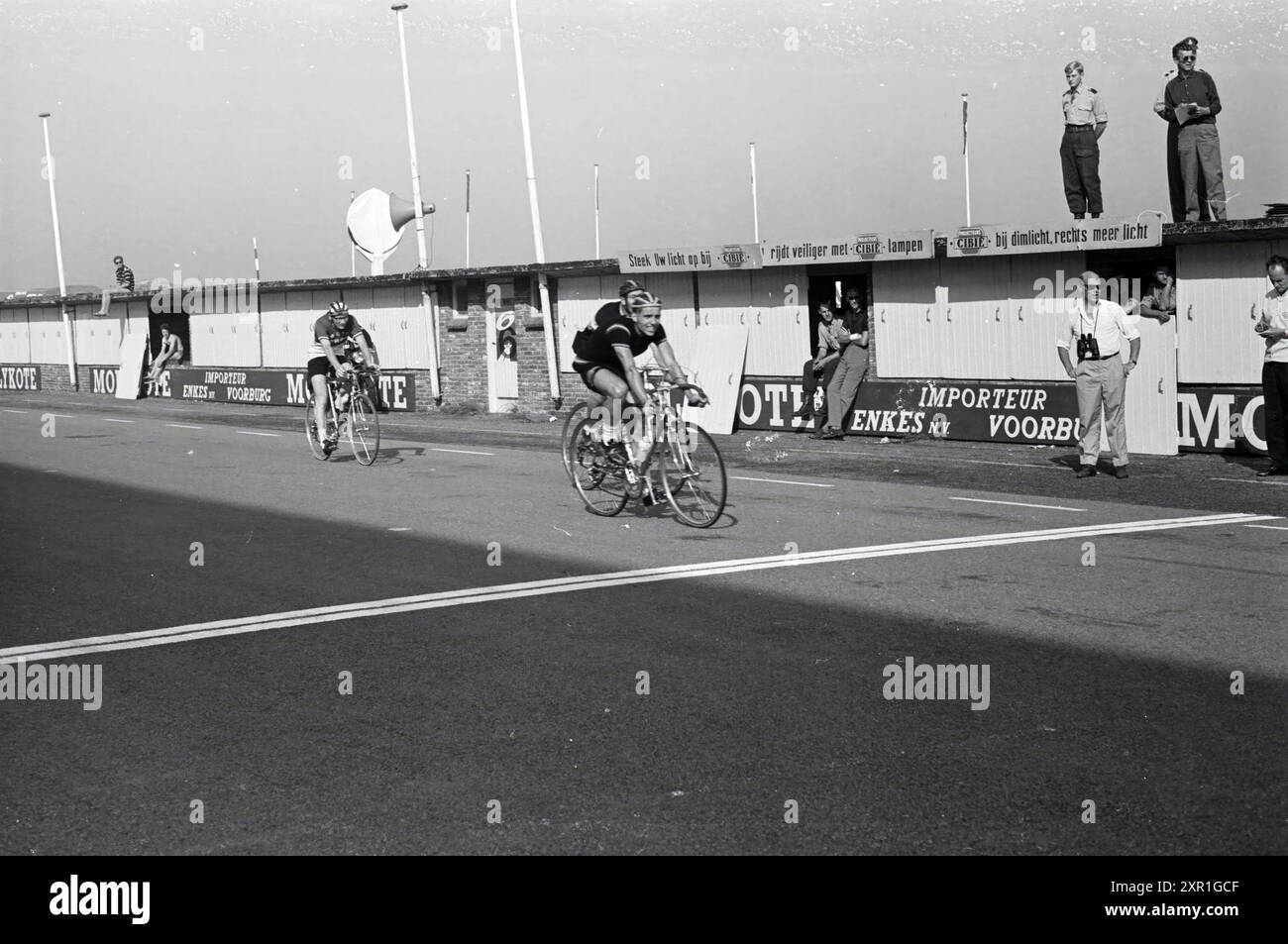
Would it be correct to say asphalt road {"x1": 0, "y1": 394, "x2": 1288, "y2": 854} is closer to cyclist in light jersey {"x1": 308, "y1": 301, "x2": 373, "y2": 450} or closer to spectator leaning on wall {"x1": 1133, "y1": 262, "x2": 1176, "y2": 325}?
cyclist in light jersey {"x1": 308, "y1": 301, "x2": 373, "y2": 450}

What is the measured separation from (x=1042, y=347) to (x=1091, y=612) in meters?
11.8

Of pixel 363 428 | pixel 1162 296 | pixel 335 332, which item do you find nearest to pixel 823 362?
pixel 1162 296

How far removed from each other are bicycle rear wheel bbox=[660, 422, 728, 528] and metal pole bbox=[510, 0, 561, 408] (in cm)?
1533

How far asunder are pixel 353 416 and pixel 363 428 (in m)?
0.23

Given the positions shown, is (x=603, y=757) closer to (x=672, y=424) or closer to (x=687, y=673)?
(x=687, y=673)

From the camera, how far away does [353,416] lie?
57.4ft

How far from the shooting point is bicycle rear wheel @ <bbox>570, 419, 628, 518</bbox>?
12328mm

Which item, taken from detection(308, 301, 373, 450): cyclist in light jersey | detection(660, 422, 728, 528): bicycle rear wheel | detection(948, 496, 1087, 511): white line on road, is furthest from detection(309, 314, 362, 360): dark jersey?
detection(948, 496, 1087, 511): white line on road

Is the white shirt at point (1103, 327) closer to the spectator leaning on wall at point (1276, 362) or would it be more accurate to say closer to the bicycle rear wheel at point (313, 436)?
the spectator leaning on wall at point (1276, 362)

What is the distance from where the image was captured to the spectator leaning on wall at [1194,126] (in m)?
16.8

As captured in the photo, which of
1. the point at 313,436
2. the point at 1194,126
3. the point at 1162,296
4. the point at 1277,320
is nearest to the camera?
the point at 1277,320

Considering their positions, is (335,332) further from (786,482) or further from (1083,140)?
(1083,140)

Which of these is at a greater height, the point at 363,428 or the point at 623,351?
the point at 623,351

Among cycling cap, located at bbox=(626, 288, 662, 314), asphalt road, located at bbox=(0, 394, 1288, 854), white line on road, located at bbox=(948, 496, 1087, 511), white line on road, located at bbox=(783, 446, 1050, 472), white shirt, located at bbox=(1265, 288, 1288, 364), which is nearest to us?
asphalt road, located at bbox=(0, 394, 1288, 854)
